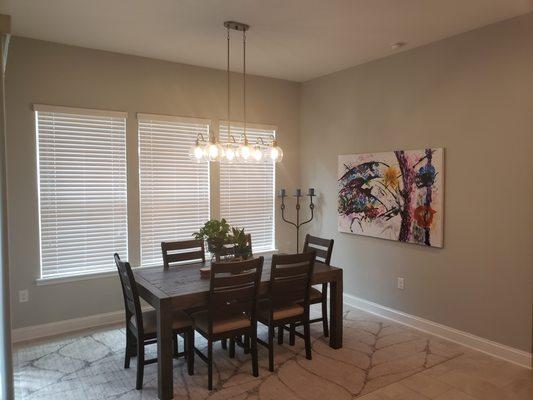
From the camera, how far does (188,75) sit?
4.78 metres

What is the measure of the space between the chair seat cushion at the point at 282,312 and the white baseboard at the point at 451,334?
1.49 meters

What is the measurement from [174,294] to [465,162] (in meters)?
2.84

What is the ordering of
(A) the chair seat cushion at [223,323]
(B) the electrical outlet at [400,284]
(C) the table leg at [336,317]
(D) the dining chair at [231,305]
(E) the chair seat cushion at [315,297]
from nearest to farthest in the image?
1. (D) the dining chair at [231,305]
2. (A) the chair seat cushion at [223,323]
3. (C) the table leg at [336,317]
4. (E) the chair seat cushion at [315,297]
5. (B) the electrical outlet at [400,284]

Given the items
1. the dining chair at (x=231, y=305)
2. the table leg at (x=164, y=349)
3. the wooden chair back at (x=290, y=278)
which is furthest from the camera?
the wooden chair back at (x=290, y=278)

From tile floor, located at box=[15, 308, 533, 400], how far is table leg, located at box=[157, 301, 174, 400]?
136 millimetres

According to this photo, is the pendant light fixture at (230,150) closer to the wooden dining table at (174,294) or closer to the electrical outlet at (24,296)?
the wooden dining table at (174,294)

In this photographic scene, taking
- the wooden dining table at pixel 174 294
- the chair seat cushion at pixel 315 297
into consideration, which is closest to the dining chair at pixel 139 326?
the wooden dining table at pixel 174 294

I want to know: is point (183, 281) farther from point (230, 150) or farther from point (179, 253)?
point (230, 150)

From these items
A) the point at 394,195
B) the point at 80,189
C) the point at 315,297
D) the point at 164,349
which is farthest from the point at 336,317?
the point at 80,189

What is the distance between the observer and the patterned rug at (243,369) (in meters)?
2.97

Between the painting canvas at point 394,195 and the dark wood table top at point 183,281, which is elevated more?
the painting canvas at point 394,195

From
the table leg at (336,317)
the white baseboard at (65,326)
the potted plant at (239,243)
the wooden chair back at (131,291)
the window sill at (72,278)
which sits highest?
the potted plant at (239,243)

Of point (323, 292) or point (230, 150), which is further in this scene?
point (323, 292)

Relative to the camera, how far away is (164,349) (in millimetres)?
2832
